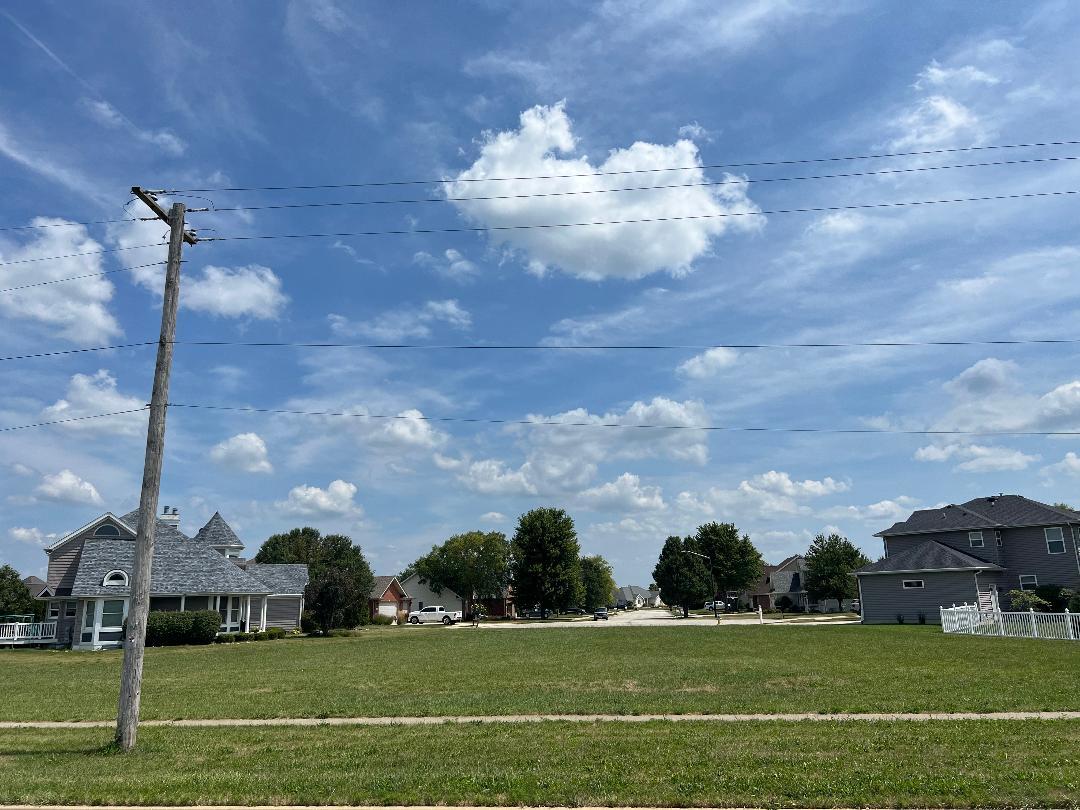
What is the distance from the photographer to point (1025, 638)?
31.2 meters

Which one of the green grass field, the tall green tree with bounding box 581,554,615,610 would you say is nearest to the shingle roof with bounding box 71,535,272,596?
the green grass field

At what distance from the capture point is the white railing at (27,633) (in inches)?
1640

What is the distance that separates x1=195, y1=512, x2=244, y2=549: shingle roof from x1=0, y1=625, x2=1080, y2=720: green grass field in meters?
26.9

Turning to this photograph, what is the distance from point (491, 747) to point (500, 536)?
81515mm

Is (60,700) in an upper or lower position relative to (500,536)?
lower

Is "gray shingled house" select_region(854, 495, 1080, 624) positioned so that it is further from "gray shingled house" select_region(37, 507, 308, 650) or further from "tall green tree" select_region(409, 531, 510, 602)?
"tall green tree" select_region(409, 531, 510, 602)

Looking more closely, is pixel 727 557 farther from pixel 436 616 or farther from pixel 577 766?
pixel 577 766

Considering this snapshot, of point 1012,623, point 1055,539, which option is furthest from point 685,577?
point 1012,623

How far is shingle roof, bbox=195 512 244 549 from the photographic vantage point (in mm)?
58656

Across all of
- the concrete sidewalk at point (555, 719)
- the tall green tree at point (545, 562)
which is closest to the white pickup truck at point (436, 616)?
the tall green tree at point (545, 562)

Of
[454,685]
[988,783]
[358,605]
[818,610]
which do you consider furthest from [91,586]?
[818,610]

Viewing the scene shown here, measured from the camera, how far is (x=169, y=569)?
43469mm

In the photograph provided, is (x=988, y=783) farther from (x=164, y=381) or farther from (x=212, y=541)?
(x=212, y=541)

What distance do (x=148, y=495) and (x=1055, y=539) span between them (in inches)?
2074
